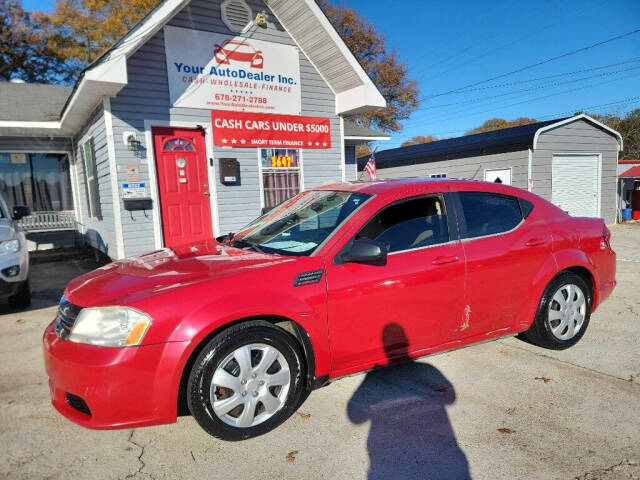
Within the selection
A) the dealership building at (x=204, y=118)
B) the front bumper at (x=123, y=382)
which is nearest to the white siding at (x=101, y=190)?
the dealership building at (x=204, y=118)

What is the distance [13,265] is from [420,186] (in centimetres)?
479

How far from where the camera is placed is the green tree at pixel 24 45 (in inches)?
927

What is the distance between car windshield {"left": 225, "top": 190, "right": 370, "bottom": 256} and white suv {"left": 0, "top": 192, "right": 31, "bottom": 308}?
10.4 ft

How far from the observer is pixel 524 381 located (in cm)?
330

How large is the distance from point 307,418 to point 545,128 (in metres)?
13.0

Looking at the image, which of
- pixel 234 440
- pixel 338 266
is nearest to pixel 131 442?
pixel 234 440

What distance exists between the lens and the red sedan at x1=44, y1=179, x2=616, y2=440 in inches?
93.0

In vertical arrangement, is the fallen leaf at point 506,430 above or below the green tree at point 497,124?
below

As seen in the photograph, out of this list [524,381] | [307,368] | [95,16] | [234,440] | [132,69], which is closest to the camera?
[234,440]

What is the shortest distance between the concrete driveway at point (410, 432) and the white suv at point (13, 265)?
1659 millimetres

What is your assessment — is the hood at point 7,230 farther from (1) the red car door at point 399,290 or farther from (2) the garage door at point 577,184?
(2) the garage door at point 577,184

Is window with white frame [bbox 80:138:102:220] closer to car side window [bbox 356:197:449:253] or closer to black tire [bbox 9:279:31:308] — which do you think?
black tire [bbox 9:279:31:308]

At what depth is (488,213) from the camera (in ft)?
11.6

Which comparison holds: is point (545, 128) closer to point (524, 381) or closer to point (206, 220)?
point (206, 220)
